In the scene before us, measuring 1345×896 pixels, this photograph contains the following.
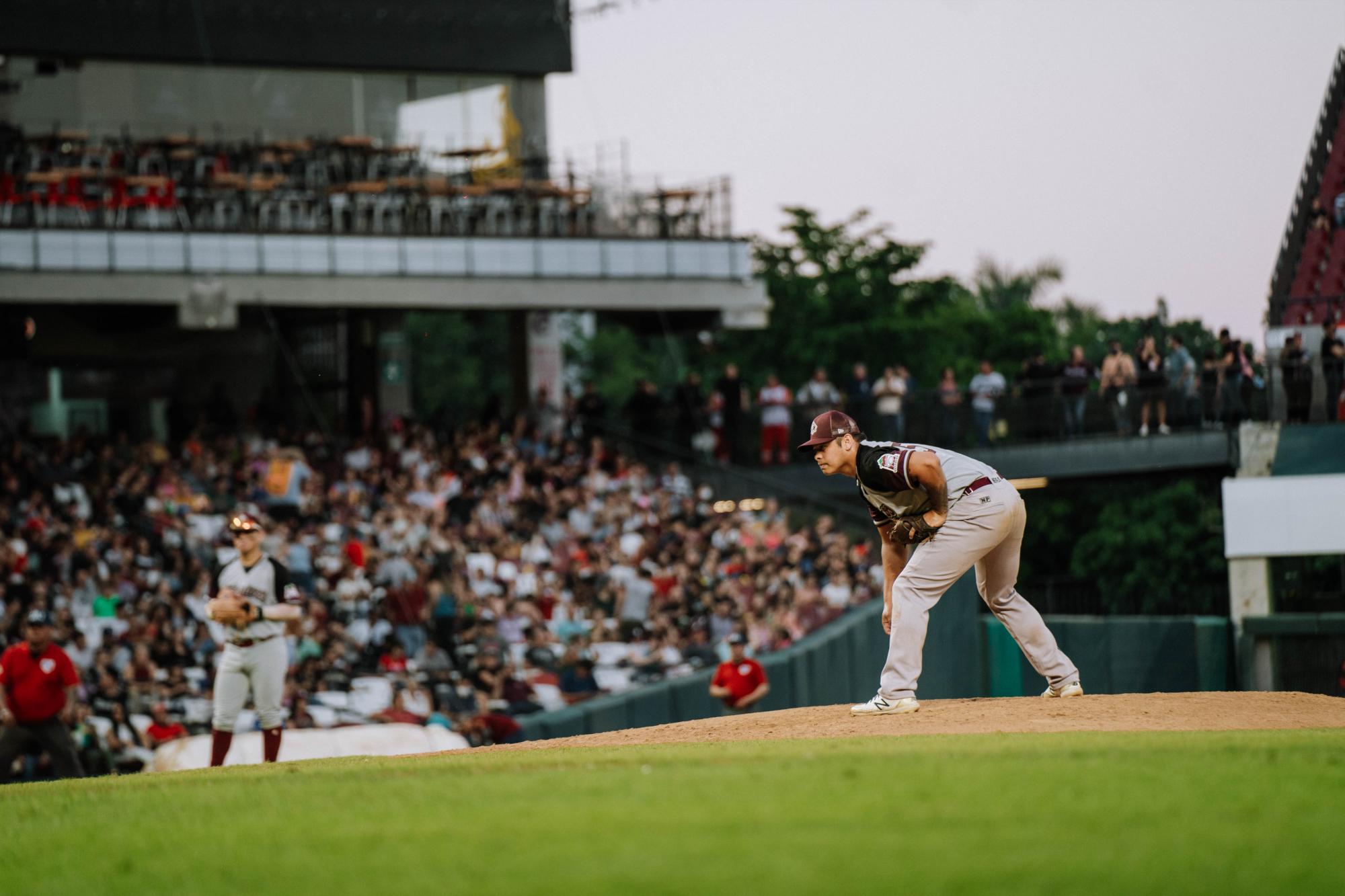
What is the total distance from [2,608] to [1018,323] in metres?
41.2

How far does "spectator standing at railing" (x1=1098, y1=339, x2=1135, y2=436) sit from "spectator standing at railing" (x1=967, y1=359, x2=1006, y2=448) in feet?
5.77

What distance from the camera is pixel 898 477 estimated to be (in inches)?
389

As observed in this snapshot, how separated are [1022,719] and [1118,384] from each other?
1908 centimetres

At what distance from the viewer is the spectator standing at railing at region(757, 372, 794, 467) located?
30469 mm

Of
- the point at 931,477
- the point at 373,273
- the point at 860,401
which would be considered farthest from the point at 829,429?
the point at 373,273

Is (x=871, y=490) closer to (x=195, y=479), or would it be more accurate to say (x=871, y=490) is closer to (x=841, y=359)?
(x=195, y=479)

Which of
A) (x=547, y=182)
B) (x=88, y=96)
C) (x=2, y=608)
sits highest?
(x=88, y=96)

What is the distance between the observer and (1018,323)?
5562cm

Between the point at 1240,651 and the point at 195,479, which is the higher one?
the point at 195,479

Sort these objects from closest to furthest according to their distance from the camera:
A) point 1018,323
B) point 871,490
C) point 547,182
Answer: point 871,490 < point 547,182 < point 1018,323

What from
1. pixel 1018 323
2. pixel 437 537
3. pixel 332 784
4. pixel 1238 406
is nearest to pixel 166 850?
pixel 332 784

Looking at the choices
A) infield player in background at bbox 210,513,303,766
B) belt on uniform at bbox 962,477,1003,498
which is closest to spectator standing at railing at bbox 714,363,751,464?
infield player in background at bbox 210,513,303,766

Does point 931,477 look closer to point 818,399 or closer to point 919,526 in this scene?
point 919,526

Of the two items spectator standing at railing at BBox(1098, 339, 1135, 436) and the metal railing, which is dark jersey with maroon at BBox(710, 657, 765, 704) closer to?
the metal railing
